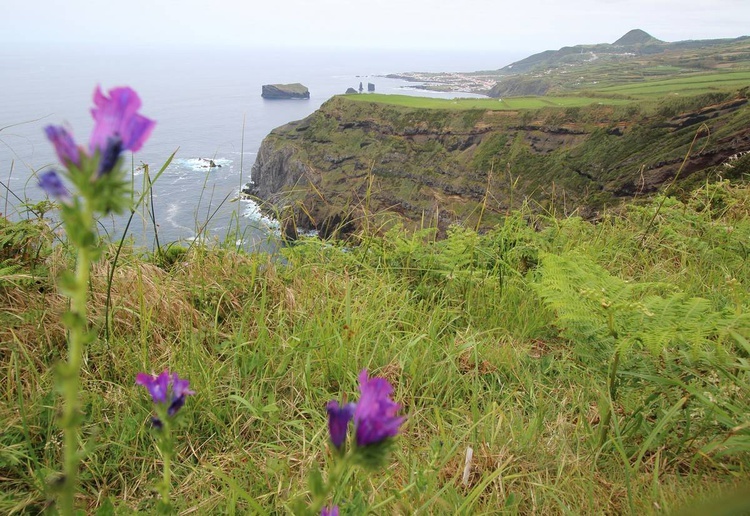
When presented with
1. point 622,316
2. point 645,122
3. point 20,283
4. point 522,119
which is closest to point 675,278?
point 622,316

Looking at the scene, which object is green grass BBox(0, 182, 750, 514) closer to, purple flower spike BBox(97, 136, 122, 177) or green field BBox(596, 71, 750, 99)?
purple flower spike BBox(97, 136, 122, 177)

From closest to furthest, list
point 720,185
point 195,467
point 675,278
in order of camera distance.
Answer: point 195,467 < point 675,278 < point 720,185

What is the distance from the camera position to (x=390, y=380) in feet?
7.55

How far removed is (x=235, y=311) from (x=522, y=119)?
62.9m

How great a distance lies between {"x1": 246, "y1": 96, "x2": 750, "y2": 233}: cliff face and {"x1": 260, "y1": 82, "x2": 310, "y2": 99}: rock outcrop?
128 feet

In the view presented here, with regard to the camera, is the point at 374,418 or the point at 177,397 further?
the point at 177,397

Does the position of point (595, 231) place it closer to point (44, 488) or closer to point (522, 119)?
point (44, 488)

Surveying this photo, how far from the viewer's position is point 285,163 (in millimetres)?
70438

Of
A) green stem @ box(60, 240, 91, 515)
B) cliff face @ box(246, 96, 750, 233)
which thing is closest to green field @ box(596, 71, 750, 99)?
cliff face @ box(246, 96, 750, 233)

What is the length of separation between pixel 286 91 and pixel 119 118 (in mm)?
116785

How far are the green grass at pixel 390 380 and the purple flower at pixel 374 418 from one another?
26.8 inches

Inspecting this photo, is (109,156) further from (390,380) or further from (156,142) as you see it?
(156,142)

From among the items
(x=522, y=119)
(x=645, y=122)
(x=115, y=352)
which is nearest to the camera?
(x=115, y=352)

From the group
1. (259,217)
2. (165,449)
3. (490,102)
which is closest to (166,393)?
(165,449)
